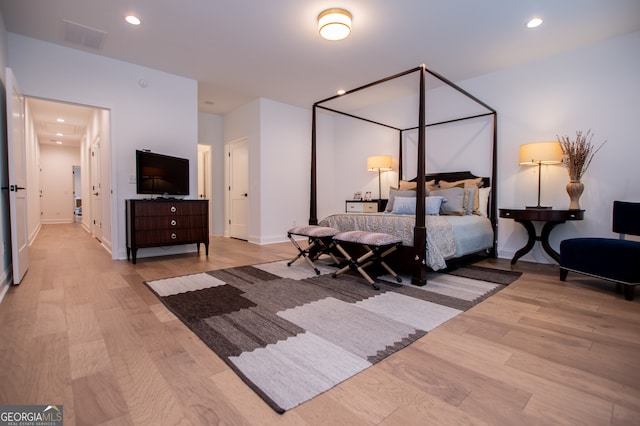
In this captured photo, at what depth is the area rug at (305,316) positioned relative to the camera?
55.3 inches

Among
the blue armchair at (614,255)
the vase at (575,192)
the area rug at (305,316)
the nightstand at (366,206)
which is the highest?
the vase at (575,192)

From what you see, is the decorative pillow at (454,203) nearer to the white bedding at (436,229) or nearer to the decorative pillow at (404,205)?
the white bedding at (436,229)

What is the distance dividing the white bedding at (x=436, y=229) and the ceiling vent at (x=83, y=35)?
326cm

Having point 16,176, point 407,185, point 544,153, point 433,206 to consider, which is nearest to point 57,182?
point 16,176

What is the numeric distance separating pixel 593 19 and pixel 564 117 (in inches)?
42.6

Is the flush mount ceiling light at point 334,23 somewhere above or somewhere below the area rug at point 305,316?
above

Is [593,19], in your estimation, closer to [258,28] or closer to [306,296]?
[258,28]

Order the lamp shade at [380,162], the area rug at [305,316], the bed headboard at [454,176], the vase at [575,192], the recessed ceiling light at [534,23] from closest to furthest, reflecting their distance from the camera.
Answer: the area rug at [305,316]
the recessed ceiling light at [534,23]
the vase at [575,192]
the bed headboard at [454,176]
the lamp shade at [380,162]

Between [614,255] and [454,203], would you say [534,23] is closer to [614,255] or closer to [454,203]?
[454,203]

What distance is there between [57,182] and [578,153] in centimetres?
1321

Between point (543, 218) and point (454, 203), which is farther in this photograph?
point (454, 203)

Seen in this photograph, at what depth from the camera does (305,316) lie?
206cm

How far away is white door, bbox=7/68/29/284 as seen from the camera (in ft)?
8.57

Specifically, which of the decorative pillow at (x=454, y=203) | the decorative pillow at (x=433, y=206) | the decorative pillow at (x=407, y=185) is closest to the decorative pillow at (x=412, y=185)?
the decorative pillow at (x=407, y=185)
